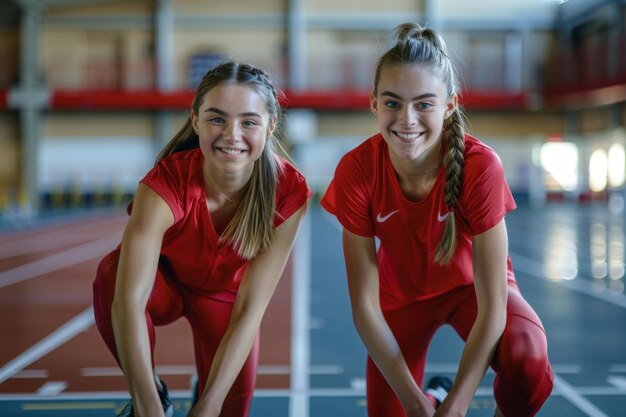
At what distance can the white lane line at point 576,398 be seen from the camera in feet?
9.37

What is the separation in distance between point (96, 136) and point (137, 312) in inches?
779

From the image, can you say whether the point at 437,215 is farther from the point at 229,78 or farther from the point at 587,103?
the point at 587,103

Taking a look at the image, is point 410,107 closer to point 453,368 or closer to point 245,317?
point 245,317

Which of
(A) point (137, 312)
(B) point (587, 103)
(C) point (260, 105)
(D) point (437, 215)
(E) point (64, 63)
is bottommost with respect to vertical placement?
(A) point (137, 312)

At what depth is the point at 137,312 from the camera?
214cm

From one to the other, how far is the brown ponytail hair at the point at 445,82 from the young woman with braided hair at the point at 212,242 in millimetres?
479

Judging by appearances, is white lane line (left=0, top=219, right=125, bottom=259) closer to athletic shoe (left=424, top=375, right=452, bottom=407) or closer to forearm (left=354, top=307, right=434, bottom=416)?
athletic shoe (left=424, top=375, right=452, bottom=407)

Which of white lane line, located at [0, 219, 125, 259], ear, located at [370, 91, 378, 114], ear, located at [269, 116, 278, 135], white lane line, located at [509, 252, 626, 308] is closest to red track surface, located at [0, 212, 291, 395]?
white lane line, located at [0, 219, 125, 259]

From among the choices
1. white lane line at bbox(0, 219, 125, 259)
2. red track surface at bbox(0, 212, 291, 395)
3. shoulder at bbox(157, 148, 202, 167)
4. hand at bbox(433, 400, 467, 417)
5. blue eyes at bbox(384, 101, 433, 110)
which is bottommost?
white lane line at bbox(0, 219, 125, 259)

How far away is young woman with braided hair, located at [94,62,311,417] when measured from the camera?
7.09 ft

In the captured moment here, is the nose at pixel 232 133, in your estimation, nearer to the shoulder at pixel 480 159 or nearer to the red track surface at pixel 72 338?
the shoulder at pixel 480 159

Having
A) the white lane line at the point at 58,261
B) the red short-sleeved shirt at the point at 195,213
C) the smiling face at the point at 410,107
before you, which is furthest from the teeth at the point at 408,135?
the white lane line at the point at 58,261

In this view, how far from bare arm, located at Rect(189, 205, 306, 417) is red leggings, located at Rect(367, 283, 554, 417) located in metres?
0.55

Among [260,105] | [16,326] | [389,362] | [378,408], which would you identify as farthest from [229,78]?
[16,326]
